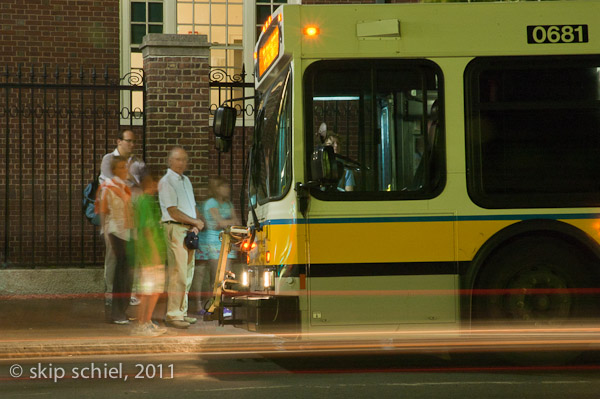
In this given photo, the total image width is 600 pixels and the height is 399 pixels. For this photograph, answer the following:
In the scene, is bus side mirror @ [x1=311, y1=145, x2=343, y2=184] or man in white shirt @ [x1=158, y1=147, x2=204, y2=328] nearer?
bus side mirror @ [x1=311, y1=145, x2=343, y2=184]

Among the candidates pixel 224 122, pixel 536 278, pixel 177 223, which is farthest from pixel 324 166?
pixel 177 223

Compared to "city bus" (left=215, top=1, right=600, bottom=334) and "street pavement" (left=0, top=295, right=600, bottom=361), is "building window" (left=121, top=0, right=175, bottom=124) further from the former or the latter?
"city bus" (left=215, top=1, right=600, bottom=334)

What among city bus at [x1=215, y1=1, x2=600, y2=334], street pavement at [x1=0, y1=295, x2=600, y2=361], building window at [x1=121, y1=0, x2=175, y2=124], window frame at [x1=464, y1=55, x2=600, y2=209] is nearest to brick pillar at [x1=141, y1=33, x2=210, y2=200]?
street pavement at [x1=0, y1=295, x2=600, y2=361]

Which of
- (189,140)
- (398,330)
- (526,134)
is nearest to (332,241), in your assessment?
(398,330)

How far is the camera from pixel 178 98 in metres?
13.0

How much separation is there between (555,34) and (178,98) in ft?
19.7

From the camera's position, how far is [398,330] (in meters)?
8.14

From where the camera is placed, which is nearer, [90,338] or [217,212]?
[90,338]

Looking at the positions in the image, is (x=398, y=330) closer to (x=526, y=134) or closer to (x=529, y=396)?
(x=529, y=396)

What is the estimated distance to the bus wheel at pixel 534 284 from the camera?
816 centimetres

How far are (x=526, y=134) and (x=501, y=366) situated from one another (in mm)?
2033

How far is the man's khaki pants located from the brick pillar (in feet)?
7.77

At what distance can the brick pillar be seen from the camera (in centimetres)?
1293

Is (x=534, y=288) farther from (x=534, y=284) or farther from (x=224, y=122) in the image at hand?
(x=224, y=122)
